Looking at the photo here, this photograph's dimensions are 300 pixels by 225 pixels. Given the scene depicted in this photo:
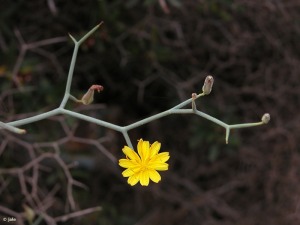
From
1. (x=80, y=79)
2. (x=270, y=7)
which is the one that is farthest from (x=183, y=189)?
(x=270, y=7)

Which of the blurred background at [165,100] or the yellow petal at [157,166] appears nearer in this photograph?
the yellow petal at [157,166]

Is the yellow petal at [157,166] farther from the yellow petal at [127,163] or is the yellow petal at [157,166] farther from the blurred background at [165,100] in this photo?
the blurred background at [165,100]

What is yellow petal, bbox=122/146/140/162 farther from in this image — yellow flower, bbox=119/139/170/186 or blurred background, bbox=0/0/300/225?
blurred background, bbox=0/0/300/225

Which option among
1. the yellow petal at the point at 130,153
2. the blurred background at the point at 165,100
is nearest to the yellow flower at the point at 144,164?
the yellow petal at the point at 130,153

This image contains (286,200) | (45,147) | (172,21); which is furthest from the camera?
(286,200)

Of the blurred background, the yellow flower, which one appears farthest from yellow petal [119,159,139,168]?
the blurred background

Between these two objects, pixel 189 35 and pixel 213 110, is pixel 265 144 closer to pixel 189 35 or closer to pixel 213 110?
pixel 213 110

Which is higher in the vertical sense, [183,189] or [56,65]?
[56,65]

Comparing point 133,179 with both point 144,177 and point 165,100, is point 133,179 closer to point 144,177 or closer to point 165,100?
point 144,177

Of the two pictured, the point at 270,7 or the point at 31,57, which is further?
the point at 270,7
